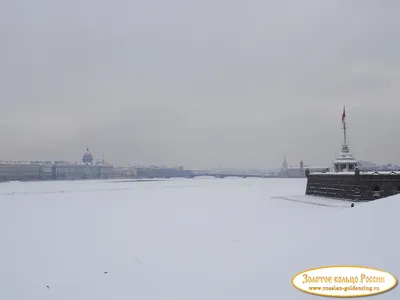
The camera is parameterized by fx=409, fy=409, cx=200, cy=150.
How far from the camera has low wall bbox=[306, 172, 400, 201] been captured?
31.3 meters

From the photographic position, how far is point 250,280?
921cm

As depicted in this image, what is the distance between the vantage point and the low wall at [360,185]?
31267 mm

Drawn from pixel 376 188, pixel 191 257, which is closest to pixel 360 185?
pixel 376 188

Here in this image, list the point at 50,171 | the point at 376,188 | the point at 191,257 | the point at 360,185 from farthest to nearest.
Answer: the point at 50,171, the point at 360,185, the point at 376,188, the point at 191,257

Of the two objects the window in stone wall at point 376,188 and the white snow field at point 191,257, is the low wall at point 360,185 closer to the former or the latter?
the window in stone wall at point 376,188

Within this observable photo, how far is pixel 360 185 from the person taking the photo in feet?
108

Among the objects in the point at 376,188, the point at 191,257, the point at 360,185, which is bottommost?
the point at 191,257

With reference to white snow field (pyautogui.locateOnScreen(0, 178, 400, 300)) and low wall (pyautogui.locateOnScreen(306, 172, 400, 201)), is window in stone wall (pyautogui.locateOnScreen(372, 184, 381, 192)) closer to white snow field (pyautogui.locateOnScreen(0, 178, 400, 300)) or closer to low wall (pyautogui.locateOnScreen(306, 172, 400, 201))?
low wall (pyautogui.locateOnScreen(306, 172, 400, 201))

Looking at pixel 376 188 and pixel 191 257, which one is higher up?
pixel 376 188

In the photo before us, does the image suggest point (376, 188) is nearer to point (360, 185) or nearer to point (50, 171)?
point (360, 185)

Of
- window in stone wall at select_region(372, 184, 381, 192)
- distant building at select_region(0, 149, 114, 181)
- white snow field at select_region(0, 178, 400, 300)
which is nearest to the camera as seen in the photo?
white snow field at select_region(0, 178, 400, 300)

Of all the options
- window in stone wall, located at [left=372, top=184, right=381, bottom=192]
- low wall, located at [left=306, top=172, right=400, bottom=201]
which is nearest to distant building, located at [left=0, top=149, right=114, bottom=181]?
low wall, located at [left=306, top=172, right=400, bottom=201]

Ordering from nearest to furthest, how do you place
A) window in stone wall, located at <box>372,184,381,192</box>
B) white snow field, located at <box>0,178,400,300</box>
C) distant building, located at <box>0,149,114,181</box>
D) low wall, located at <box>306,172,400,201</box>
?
white snow field, located at <box>0,178,400,300</box>, low wall, located at <box>306,172,400,201</box>, window in stone wall, located at <box>372,184,381,192</box>, distant building, located at <box>0,149,114,181</box>

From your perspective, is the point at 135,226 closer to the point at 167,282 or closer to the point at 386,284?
the point at 167,282
